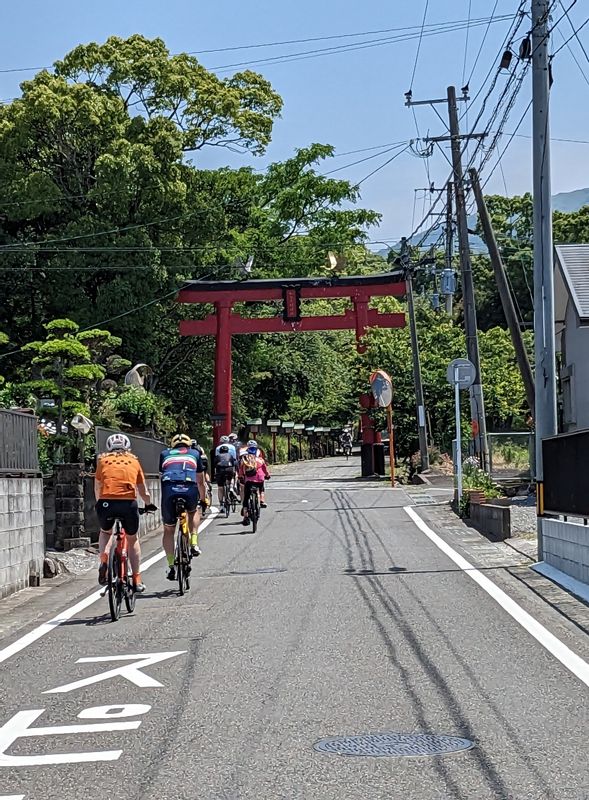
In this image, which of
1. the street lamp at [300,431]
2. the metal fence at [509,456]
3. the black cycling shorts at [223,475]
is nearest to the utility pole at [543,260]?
the black cycling shorts at [223,475]

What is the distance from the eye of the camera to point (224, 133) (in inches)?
1930

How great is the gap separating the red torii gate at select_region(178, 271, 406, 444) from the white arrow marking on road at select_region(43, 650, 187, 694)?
35.5 meters

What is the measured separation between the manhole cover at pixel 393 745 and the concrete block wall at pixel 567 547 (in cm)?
654

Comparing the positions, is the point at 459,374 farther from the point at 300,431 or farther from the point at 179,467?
the point at 300,431

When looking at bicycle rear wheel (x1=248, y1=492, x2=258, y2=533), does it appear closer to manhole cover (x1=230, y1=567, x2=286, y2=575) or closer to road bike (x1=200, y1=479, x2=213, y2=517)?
road bike (x1=200, y1=479, x2=213, y2=517)

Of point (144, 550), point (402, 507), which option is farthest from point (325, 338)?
point (144, 550)

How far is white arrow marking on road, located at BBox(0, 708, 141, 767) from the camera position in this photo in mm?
6359

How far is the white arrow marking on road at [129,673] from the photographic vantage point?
327 inches

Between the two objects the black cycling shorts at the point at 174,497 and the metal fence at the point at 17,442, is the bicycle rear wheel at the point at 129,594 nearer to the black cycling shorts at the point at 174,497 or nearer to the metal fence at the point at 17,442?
the black cycling shorts at the point at 174,497

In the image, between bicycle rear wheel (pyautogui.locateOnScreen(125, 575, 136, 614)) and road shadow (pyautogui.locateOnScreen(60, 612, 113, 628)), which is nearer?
road shadow (pyautogui.locateOnScreen(60, 612, 113, 628))

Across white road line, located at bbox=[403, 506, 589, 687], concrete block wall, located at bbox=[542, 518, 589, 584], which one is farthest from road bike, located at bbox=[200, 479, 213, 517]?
concrete block wall, located at bbox=[542, 518, 589, 584]

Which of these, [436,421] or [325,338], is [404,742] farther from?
[325,338]

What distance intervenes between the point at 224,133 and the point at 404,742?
4468 centimetres

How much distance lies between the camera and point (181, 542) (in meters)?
13.1
